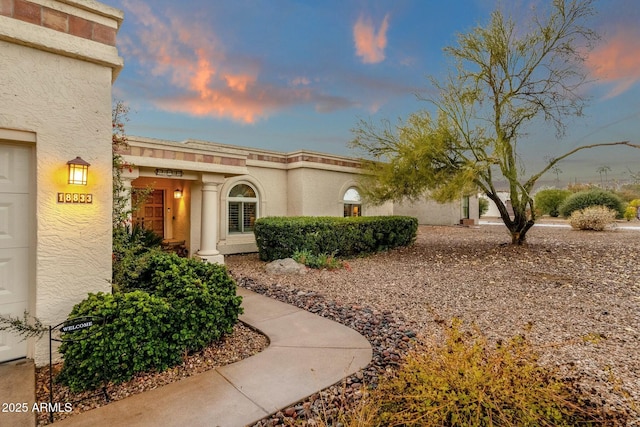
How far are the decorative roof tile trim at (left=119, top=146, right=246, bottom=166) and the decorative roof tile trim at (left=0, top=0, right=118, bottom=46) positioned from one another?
14.0ft

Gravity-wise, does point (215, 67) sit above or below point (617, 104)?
above

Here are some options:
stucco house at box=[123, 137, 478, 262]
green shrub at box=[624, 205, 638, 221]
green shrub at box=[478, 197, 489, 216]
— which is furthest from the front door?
green shrub at box=[624, 205, 638, 221]

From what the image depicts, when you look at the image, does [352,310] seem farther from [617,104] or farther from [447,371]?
[617,104]

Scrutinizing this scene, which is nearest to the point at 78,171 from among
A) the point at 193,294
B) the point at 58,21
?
the point at 58,21

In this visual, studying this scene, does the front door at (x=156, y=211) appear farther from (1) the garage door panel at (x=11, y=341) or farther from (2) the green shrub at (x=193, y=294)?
(1) the garage door panel at (x=11, y=341)

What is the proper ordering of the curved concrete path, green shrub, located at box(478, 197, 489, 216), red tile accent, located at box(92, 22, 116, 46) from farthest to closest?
green shrub, located at box(478, 197, 489, 216), red tile accent, located at box(92, 22, 116, 46), the curved concrete path

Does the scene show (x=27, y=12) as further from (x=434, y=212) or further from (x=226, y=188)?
Result: (x=434, y=212)

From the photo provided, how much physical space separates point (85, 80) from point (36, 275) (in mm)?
2294

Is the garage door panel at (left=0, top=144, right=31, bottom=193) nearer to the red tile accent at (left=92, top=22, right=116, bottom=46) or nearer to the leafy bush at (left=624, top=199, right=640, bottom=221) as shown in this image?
the red tile accent at (left=92, top=22, right=116, bottom=46)

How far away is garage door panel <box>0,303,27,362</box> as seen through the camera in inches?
134

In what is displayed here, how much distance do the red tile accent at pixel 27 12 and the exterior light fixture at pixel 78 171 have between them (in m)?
1.51

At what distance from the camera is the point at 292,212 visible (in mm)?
12875

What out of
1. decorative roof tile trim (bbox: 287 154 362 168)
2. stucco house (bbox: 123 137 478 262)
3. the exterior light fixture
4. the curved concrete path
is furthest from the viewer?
decorative roof tile trim (bbox: 287 154 362 168)

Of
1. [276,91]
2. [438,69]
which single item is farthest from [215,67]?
[438,69]
